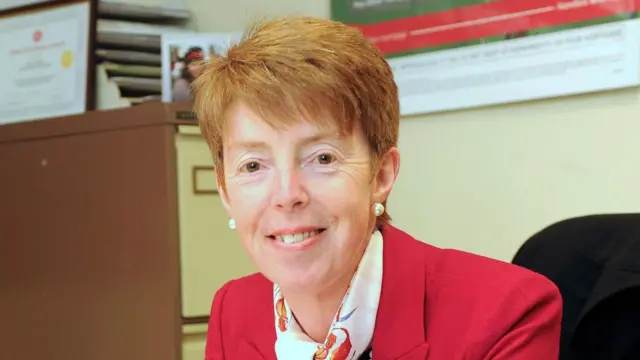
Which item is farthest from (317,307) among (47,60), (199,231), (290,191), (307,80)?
(47,60)

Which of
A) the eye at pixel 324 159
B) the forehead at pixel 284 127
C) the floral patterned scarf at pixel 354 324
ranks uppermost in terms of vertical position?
the forehead at pixel 284 127

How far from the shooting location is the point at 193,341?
178cm

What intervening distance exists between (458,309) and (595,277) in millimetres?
260

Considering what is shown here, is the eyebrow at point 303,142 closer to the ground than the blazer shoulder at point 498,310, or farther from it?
farther from it

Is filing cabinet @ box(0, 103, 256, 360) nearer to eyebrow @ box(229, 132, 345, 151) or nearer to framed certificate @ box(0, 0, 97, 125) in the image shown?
framed certificate @ box(0, 0, 97, 125)

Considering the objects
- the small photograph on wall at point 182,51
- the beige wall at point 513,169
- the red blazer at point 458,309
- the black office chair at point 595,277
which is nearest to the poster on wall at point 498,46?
the beige wall at point 513,169

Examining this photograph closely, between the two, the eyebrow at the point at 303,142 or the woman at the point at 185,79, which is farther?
the woman at the point at 185,79

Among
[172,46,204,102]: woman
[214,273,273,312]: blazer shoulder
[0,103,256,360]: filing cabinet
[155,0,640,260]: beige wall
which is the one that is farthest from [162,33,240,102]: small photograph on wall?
[214,273,273,312]: blazer shoulder

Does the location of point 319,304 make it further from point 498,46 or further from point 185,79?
point 185,79

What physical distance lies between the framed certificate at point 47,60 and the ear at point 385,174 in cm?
139

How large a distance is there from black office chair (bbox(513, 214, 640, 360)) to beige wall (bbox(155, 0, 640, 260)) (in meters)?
0.41

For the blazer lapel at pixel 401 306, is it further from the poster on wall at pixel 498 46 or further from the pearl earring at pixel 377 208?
the poster on wall at pixel 498 46

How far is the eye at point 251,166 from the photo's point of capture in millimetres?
1020

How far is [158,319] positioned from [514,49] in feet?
3.24
